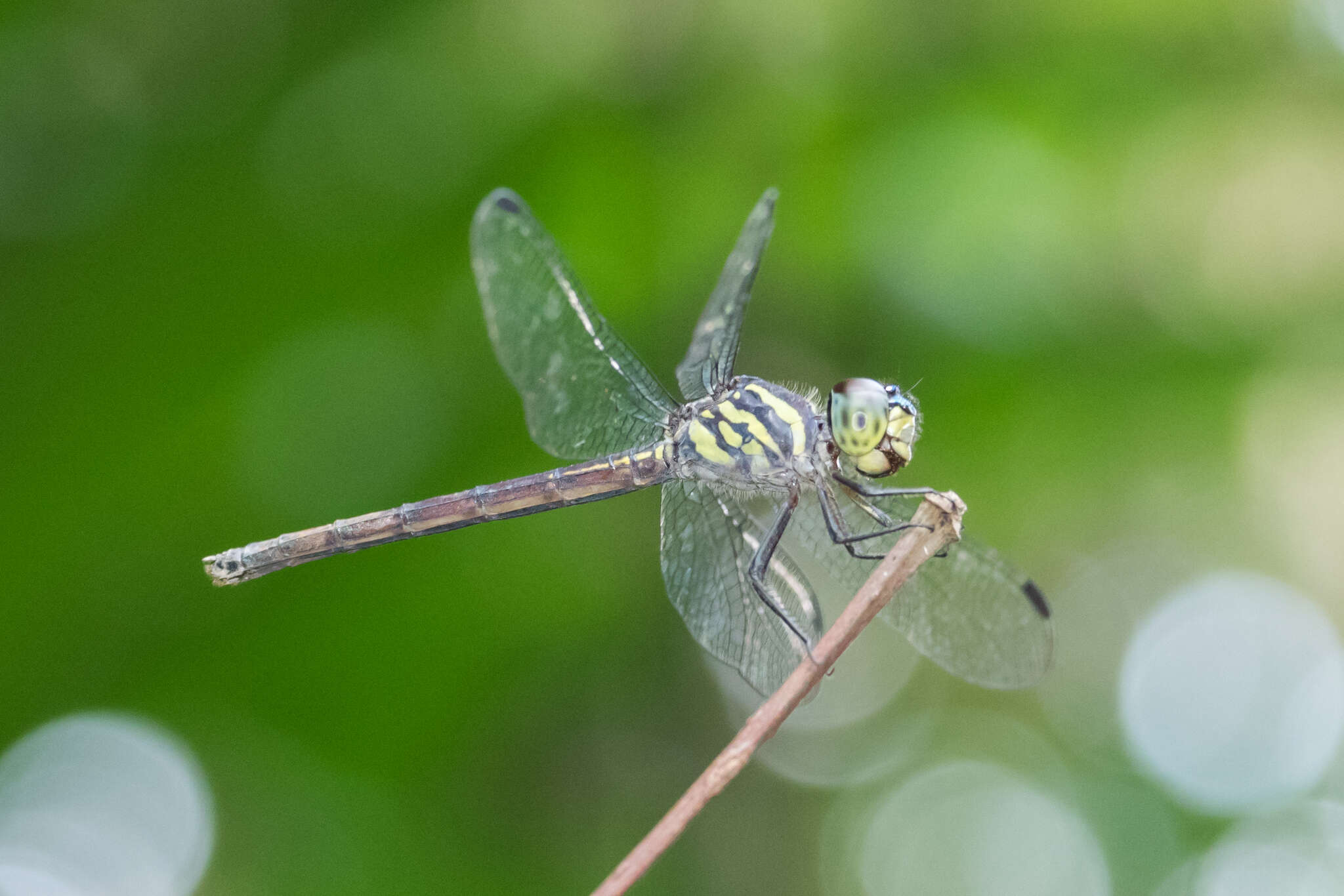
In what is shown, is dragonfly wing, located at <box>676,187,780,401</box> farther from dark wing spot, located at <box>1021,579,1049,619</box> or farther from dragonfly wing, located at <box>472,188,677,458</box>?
dark wing spot, located at <box>1021,579,1049,619</box>

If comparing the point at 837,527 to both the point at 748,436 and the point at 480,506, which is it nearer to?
the point at 748,436

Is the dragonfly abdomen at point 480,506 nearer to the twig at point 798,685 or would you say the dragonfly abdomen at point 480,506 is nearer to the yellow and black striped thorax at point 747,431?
the yellow and black striped thorax at point 747,431

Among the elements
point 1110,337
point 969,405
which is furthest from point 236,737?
point 1110,337

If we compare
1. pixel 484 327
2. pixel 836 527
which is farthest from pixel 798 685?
pixel 484 327

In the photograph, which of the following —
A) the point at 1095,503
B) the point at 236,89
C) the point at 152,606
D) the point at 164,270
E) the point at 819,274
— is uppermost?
the point at 236,89

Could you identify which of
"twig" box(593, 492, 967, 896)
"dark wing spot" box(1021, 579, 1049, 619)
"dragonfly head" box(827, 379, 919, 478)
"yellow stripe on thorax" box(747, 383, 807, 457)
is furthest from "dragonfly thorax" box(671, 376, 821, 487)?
"twig" box(593, 492, 967, 896)

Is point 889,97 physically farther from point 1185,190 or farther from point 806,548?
point 806,548

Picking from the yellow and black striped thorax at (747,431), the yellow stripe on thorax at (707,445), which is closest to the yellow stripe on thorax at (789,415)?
the yellow and black striped thorax at (747,431)
